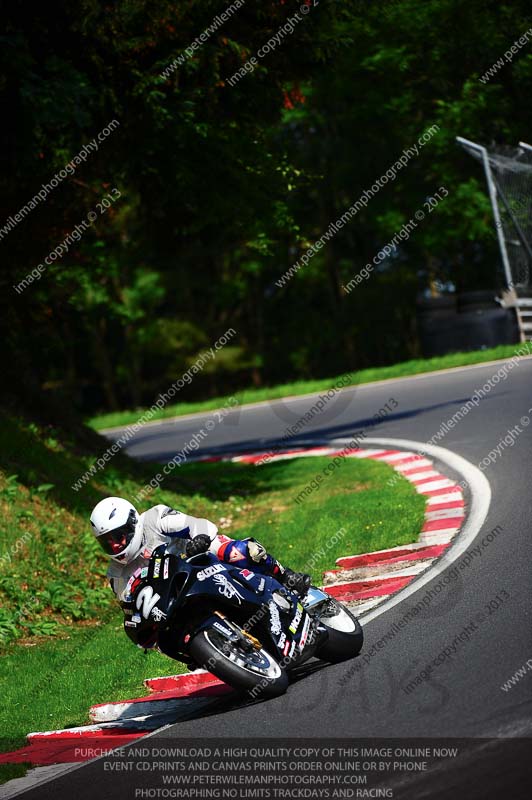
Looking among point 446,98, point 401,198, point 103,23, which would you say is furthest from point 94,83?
point 401,198

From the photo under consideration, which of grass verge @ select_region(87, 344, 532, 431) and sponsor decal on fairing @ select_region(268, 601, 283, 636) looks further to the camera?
grass verge @ select_region(87, 344, 532, 431)

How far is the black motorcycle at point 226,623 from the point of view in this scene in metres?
6.28

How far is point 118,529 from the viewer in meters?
6.51

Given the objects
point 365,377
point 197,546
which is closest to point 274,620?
point 197,546

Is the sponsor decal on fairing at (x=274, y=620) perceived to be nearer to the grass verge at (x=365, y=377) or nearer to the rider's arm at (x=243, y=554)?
the rider's arm at (x=243, y=554)

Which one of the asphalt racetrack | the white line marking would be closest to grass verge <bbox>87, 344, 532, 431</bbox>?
the white line marking

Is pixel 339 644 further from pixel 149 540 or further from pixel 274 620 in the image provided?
pixel 149 540

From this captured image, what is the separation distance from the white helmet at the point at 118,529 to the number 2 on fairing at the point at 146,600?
27 centimetres

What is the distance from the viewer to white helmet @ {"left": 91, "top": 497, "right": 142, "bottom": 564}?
6.50 m

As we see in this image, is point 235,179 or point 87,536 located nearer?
point 87,536

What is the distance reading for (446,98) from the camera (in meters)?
35.6

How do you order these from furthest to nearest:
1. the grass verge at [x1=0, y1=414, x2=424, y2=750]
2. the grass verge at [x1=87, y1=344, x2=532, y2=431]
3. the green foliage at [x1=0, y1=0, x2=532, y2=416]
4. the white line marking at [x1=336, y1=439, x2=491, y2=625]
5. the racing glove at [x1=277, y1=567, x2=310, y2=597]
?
the grass verge at [x1=87, y1=344, x2=532, y2=431], the green foliage at [x1=0, y1=0, x2=532, y2=416], the grass verge at [x1=0, y1=414, x2=424, y2=750], the white line marking at [x1=336, y1=439, x2=491, y2=625], the racing glove at [x1=277, y1=567, x2=310, y2=597]

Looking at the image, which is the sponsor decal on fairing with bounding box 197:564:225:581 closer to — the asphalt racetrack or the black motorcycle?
the black motorcycle

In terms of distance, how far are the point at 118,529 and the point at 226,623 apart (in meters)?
0.88
